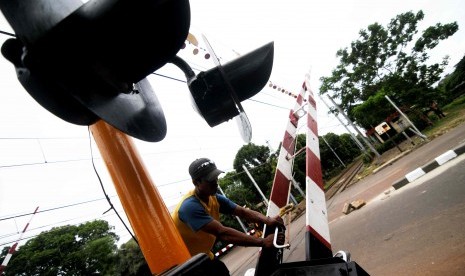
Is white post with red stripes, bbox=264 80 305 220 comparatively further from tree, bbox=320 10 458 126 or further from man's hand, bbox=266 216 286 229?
tree, bbox=320 10 458 126

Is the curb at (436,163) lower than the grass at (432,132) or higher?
higher

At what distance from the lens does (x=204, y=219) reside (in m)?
2.03

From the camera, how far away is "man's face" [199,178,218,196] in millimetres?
2262

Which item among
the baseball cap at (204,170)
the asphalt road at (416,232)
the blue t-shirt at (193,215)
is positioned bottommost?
the asphalt road at (416,232)

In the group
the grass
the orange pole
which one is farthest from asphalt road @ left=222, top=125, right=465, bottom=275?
the grass

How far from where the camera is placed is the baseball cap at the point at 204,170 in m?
2.24

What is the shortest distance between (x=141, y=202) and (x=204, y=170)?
112 centimetres

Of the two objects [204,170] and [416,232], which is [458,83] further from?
[204,170]

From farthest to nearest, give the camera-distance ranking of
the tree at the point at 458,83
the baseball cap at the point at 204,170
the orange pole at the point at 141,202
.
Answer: the tree at the point at 458,83, the baseball cap at the point at 204,170, the orange pole at the point at 141,202

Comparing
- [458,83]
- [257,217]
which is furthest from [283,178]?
[458,83]

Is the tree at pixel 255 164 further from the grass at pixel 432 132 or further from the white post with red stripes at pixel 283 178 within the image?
the white post with red stripes at pixel 283 178

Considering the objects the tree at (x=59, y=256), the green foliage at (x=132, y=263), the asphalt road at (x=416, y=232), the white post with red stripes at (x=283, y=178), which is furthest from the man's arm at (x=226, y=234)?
the tree at (x=59, y=256)

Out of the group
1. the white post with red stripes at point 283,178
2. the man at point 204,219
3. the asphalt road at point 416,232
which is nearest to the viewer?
the white post with red stripes at point 283,178

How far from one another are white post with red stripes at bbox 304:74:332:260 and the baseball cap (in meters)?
0.79
